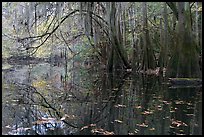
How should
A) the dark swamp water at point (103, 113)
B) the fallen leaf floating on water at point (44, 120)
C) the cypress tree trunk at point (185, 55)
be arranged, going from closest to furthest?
the dark swamp water at point (103, 113), the fallen leaf floating on water at point (44, 120), the cypress tree trunk at point (185, 55)

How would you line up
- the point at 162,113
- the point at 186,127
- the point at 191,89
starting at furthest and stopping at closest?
the point at 191,89, the point at 162,113, the point at 186,127

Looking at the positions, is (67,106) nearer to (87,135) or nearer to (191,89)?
(87,135)

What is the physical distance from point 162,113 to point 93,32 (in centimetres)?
1070

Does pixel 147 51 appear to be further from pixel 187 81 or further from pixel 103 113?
pixel 103 113

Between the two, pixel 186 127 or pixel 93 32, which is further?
pixel 93 32

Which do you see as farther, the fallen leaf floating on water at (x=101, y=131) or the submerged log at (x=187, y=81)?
the submerged log at (x=187, y=81)

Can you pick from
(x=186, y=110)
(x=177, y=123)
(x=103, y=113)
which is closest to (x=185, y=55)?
(x=186, y=110)

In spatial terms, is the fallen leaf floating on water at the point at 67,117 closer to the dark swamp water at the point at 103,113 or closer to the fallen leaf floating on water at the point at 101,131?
the dark swamp water at the point at 103,113

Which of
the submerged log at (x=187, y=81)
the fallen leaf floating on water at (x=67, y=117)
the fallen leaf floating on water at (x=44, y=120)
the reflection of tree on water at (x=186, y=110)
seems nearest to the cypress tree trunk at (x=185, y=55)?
the submerged log at (x=187, y=81)

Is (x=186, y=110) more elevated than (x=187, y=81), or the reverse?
(x=187, y=81)

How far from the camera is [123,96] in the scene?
791 cm

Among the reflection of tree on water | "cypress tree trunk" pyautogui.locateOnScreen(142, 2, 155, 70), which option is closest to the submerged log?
the reflection of tree on water

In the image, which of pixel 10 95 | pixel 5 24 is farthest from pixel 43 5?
pixel 5 24

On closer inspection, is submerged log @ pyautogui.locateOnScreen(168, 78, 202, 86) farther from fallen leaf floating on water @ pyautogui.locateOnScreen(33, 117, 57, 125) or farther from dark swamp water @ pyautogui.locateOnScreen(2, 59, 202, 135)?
fallen leaf floating on water @ pyautogui.locateOnScreen(33, 117, 57, 125)
